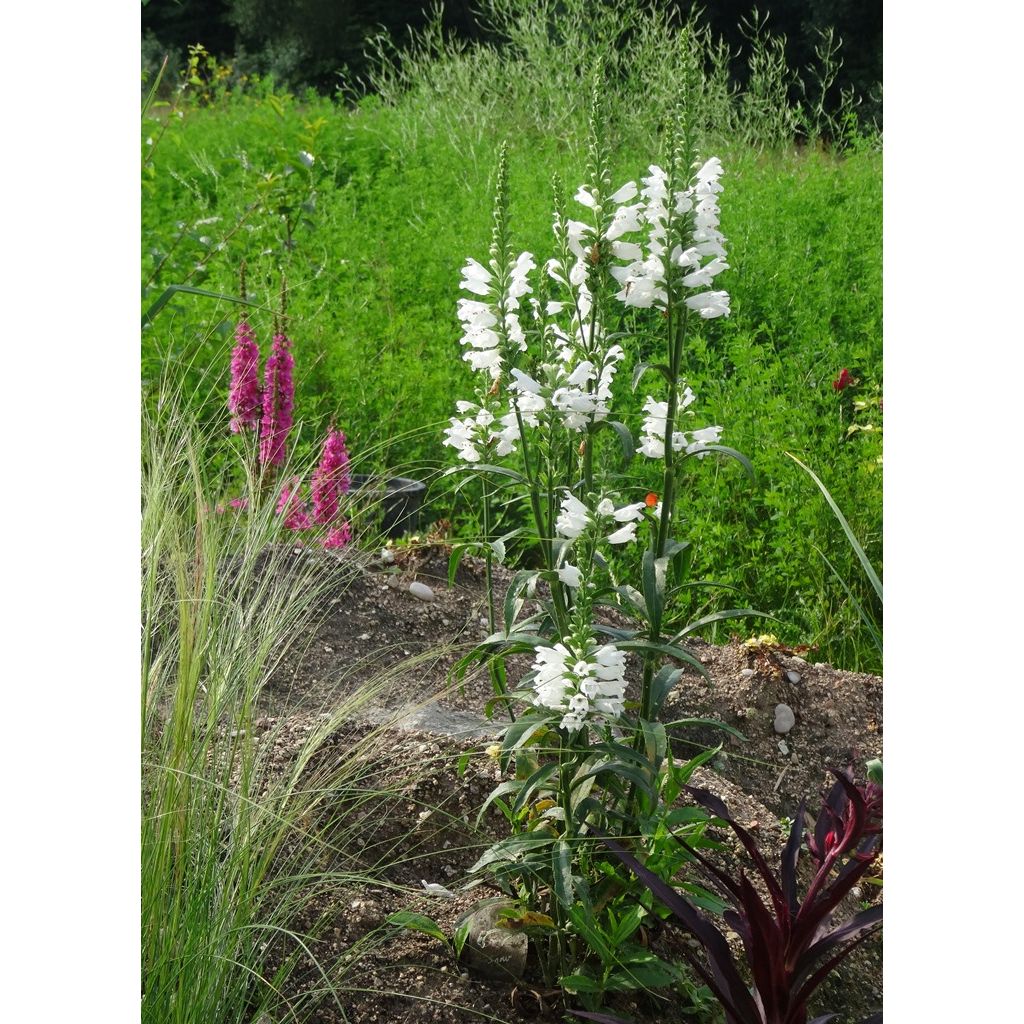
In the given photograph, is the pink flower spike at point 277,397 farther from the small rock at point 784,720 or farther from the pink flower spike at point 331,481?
the small rock at point 784,720

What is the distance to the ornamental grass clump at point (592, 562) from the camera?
1.59 metres

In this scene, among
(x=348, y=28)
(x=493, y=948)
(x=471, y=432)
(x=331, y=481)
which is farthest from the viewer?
(x=348, y=28)

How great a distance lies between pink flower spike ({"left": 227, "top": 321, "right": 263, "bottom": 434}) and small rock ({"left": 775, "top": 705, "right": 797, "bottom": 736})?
1.35 m

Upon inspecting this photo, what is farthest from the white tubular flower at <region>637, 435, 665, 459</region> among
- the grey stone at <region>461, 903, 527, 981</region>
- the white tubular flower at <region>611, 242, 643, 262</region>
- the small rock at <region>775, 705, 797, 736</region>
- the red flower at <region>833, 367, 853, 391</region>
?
the red flower at <region>833, 367, 853, 391</region>

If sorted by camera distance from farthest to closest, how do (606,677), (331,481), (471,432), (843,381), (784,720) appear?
(843,381) → (331,481) → (784,720) → (471,432) → (606,677)

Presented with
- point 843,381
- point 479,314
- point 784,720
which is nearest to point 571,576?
point 479,314

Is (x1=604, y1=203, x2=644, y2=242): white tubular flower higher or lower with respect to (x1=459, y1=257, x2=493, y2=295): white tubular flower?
higher

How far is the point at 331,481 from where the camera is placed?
2832mm

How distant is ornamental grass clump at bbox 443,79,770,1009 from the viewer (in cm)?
159

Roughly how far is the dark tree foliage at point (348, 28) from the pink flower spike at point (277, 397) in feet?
6.16

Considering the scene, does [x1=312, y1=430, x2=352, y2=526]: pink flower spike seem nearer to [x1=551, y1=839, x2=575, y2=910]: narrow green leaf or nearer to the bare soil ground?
the bare soil ground

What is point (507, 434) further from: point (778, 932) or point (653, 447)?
point (778, 932)

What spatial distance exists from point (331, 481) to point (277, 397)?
0.25m
